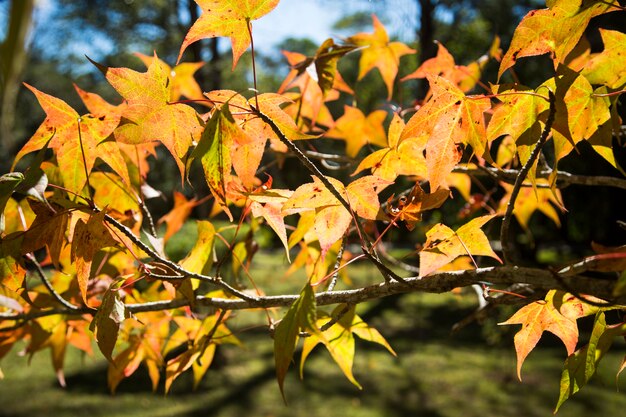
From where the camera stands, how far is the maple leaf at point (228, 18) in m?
0.58

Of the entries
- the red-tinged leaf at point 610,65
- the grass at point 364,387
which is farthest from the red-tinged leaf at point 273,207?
Answer: the grass at point 364,387

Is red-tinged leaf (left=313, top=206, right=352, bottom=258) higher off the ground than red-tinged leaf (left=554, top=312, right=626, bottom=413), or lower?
higher

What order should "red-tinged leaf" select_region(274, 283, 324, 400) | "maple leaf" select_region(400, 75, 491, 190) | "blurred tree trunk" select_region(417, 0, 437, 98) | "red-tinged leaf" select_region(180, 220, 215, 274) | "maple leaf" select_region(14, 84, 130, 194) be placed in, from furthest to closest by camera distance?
1. "blurred tree trunk" select_region(417, 0, 437, 98)
2. "red-tinged leaf" select_region(180, 220, 215, 274)
3. "maple leaf" select_region(14, 84, 130, 194)
4. "maple leaf" select_region(400, 75, 491, 190)
5. "red-tinged leaf" select_region(274, 283, 324, 400)

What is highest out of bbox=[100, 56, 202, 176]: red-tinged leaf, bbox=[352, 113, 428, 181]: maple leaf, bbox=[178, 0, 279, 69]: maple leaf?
bbox=[178, 0, 279, 69]: maple leaf

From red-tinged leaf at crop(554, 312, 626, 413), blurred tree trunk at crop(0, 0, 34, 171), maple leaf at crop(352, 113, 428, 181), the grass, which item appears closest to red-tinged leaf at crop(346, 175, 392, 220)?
maple leaf at crop(352, 113, 428, 181)

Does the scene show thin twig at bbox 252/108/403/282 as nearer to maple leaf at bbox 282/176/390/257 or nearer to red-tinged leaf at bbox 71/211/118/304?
maple leaf at bbox 282/176/390/257

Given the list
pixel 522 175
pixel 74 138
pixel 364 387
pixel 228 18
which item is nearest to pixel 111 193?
pixel 74 138

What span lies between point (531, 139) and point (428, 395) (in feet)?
9.76

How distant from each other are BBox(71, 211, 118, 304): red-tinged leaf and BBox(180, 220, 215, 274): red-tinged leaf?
20cm

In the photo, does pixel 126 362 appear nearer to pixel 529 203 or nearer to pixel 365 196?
pixel 365 196

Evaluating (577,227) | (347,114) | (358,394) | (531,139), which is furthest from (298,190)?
(577,227)

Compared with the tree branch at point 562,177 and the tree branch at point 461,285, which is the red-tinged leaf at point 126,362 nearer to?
the tree branch at point 461,285

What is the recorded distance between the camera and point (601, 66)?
0.63m

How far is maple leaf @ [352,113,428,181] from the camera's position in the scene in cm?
75
